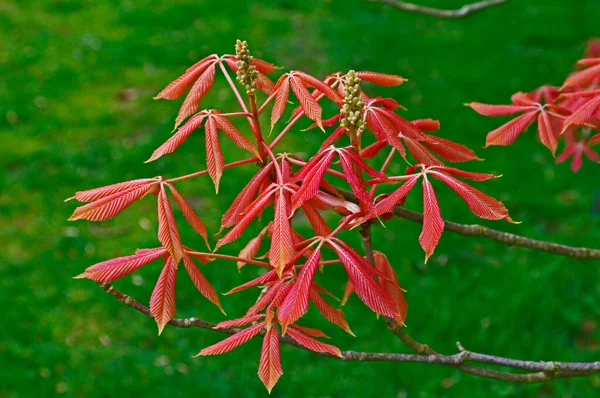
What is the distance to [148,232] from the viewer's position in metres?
3.49

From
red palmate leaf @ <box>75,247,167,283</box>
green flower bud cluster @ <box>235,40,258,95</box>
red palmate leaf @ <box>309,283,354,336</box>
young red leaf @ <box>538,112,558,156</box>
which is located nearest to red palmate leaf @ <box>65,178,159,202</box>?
red palmate leaf @ <box>75,247,167,283</box>

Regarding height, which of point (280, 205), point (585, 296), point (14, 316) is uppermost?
point (280, 205)

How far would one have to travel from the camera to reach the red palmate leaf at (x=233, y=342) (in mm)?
1122

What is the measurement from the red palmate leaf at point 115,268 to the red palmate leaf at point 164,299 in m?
0.05

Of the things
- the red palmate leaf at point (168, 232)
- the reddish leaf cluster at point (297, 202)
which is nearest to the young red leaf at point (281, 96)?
the reddish leaf cluster at point (297, 202)

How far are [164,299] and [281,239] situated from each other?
0.87 ft

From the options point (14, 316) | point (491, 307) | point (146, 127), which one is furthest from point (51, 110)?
point (491, 307)

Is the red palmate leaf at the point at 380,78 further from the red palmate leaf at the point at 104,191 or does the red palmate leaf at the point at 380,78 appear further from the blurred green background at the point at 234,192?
the blurred green background at the point at 234,192

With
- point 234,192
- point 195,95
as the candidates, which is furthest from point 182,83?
point 234,192

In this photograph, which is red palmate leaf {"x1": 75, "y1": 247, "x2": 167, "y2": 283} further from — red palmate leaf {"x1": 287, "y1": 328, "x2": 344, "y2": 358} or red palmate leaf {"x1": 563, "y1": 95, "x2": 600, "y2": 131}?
red palmate leaf {"x1": 563, "y1": 95, "x2": 600, "y2": 131}

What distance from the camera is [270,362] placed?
1121mm

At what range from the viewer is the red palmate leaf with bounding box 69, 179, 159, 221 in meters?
1.11

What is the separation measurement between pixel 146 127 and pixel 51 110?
2.12ft

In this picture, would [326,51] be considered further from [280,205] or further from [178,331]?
[280,205]
